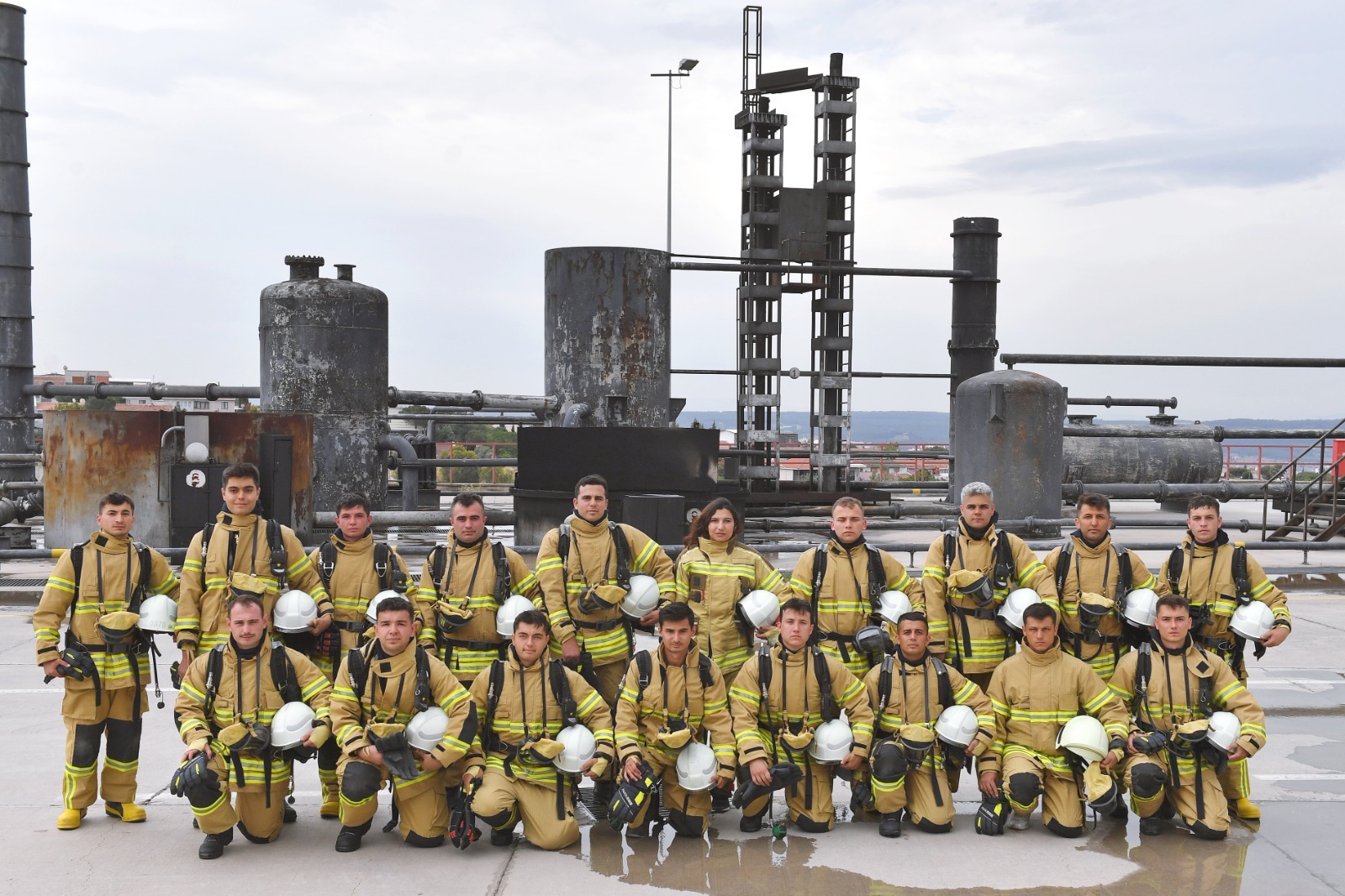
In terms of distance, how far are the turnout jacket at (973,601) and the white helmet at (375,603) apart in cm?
289

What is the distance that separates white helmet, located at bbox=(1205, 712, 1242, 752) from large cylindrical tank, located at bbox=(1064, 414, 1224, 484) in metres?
17.1

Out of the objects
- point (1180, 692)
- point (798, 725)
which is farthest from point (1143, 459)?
point (798, 725)

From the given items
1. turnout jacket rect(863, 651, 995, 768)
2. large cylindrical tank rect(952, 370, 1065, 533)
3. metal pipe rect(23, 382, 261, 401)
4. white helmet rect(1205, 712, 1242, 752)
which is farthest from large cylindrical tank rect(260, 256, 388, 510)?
white helmet rect(1205, 712, 1242, 752)

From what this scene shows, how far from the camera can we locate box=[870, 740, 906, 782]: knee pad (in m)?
6.40

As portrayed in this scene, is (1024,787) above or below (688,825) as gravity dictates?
above

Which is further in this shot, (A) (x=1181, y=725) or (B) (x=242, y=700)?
(A) (x=1181, y=725)

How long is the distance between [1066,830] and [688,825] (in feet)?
6.10

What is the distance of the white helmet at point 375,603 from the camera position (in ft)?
21.0

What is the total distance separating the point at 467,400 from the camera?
20281 millimetres

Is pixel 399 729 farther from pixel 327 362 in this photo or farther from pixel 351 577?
pixel 327 362

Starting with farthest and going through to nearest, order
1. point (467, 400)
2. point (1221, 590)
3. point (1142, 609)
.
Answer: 1. point (467, 400)
2. point (1221, 590)
3. point (1142, 609)

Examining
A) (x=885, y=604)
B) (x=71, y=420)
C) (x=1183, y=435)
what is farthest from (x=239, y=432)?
(x=1183, y=435)

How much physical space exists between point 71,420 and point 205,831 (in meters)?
10.5

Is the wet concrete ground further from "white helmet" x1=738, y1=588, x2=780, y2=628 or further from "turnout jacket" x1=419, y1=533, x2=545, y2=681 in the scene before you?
"white helmet" x1=738, y1=588, x2=780, y2=628
